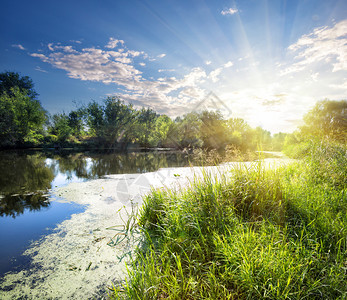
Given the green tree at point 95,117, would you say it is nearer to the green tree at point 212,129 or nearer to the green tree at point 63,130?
the green tree at point 63,130

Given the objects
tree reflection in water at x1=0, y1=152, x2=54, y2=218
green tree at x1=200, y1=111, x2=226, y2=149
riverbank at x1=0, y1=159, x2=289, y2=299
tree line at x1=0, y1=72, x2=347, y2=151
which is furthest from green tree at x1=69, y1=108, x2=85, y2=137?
riverbank at x1=0, y1=159, x2=289, y2=299

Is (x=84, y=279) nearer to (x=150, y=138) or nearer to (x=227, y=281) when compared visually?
(x=227, y=281)

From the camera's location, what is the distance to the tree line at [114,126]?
23.2 metres

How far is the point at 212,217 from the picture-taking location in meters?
2.69

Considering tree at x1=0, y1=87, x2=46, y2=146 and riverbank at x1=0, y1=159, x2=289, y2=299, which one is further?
tree at x1=0, y1=87, x2=46, y2=146

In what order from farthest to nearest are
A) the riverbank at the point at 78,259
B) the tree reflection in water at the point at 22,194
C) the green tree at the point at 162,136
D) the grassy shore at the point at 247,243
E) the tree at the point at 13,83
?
1. the green tree at the point at 162,136
2. the tree at the point at 13,83
3. the tree reflection in water at the point at 22,194
4. the riverbank at the point at 78,259
5. the grassy shore at the point at 247,243

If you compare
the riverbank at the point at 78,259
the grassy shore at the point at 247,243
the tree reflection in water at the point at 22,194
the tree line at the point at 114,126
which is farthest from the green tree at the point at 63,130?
the grassy shore at the point at 247,243

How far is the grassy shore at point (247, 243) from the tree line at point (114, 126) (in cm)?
1252

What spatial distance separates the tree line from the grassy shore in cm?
1252

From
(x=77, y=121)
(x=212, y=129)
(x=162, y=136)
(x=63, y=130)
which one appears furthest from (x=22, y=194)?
(x=77, y=121)

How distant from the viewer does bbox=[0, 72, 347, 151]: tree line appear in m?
23.2

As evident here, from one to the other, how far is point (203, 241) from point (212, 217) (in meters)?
0.48

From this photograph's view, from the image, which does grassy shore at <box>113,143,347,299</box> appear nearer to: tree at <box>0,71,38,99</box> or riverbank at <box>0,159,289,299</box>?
riverbank at <box>0,159,289,299</box>

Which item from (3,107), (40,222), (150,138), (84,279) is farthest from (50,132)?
(84,279)
